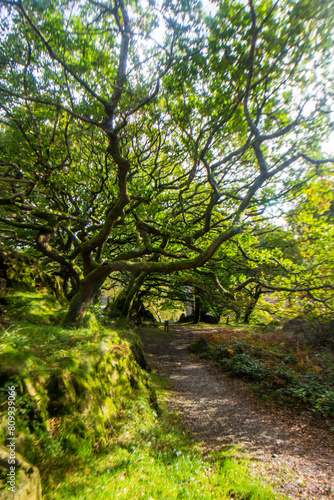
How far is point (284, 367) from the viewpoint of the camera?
8.77 meters

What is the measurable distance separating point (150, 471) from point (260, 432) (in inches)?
Result: 155

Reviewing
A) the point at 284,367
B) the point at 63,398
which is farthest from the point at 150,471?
the point at 284,367

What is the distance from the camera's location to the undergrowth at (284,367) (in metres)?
7.07

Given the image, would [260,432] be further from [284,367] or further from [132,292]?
[132,292]

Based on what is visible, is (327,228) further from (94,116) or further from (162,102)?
(94,116)

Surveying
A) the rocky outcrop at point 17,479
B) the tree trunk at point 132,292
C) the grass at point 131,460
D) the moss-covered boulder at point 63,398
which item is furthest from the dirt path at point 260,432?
the tree trunk at point 132,292

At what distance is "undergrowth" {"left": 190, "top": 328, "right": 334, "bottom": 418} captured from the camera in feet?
23.2

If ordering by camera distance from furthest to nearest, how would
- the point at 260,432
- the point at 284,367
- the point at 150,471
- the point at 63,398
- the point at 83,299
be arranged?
the point at 284,367, the point at 83,299, the point at 260,432, the point at 63,398, the point at 150,471

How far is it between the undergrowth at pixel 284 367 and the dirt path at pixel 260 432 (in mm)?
592

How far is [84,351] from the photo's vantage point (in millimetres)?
5105

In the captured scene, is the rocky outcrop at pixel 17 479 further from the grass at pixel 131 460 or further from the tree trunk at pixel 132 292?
the tree trunk at pixel 132 292

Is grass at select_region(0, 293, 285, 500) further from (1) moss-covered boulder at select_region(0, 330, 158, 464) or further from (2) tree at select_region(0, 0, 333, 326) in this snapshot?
(2) tree at select_region(0, 0, 333, 326)

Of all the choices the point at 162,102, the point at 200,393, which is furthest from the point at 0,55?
the point at 200,393

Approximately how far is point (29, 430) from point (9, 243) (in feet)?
39.1
